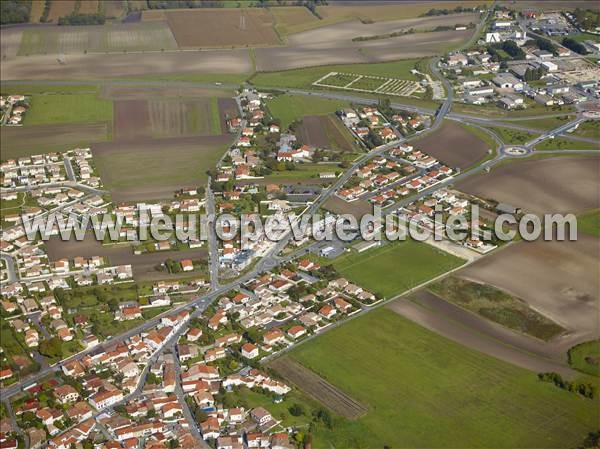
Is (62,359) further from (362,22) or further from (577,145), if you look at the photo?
(362,22)

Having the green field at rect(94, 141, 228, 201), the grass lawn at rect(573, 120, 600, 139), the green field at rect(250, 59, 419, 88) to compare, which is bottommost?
the green field at rect(94, 141, 228, 201)

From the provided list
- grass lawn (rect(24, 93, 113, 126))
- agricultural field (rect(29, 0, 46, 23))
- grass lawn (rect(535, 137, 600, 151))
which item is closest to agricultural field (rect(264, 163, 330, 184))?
grass lawn (rect(535, 137, 600, 151))

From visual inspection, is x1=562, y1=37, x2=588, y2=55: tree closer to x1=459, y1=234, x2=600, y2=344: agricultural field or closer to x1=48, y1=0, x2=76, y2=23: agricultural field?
x1=459, y1=234, x2=600, y2=344: agricultural field

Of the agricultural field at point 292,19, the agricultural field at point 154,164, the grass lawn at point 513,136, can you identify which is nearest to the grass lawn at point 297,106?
the agricultural field at point 154,164

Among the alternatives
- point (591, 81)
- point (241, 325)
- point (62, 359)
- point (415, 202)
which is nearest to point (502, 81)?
point (591, 81)

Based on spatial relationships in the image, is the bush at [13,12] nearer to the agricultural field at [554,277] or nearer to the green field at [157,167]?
the green field at [157,167]

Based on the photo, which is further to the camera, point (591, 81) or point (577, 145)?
point (591, 81)

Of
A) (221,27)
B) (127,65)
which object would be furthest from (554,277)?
(221,27)
